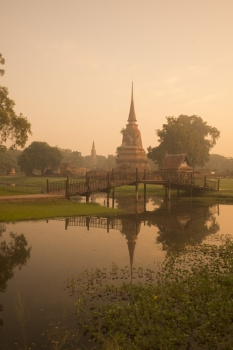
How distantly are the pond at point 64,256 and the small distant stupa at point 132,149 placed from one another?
5069 cm

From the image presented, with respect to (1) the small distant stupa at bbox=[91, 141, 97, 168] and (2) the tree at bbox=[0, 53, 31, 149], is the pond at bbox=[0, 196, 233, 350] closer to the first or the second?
(2) the tree at bbox=[0, 53, 31, 149]

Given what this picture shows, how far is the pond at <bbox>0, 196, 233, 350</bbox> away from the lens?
24.9 feet

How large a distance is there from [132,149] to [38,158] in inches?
935

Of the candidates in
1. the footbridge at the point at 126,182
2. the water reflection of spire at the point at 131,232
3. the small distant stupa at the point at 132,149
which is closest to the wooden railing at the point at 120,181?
the footbridge at the point at 126,182

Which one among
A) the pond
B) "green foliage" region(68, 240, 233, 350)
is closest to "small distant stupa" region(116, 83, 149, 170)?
the pond

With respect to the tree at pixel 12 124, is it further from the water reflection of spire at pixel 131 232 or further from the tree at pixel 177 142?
the tree at pixel 177 142

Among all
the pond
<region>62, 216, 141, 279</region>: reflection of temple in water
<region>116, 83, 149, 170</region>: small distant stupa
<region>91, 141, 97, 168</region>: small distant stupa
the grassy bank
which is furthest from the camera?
<region>91, 141, 97, 168</region>: small distant stupa

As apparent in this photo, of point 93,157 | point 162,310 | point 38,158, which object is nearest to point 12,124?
point 162,310

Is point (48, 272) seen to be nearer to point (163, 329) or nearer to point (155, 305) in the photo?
point (155, 305)

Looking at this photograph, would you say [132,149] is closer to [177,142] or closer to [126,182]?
[177,142]

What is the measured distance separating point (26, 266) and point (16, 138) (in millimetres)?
23629

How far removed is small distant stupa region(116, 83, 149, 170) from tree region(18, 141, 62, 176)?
1626 centimetres

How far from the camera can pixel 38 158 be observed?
2977 inches

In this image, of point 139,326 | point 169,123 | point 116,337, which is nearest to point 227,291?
point 139,326
